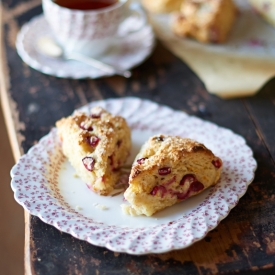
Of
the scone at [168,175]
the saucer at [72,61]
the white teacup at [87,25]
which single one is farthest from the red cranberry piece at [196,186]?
the white teacup at [87,25]

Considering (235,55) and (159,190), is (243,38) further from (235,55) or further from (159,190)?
(159,190)

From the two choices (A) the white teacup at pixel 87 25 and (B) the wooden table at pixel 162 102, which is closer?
(B) the wooden table at pixel 162 102

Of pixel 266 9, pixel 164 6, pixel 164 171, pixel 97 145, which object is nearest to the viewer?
pixel 164 171

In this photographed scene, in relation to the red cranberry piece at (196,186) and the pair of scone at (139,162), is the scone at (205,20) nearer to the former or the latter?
the pair of scone at (139,162)

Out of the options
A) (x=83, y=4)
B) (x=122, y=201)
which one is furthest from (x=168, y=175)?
(x=83, y=4)

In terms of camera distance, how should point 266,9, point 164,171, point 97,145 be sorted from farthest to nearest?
point 266,9 < point 97,145 < point 164,171
